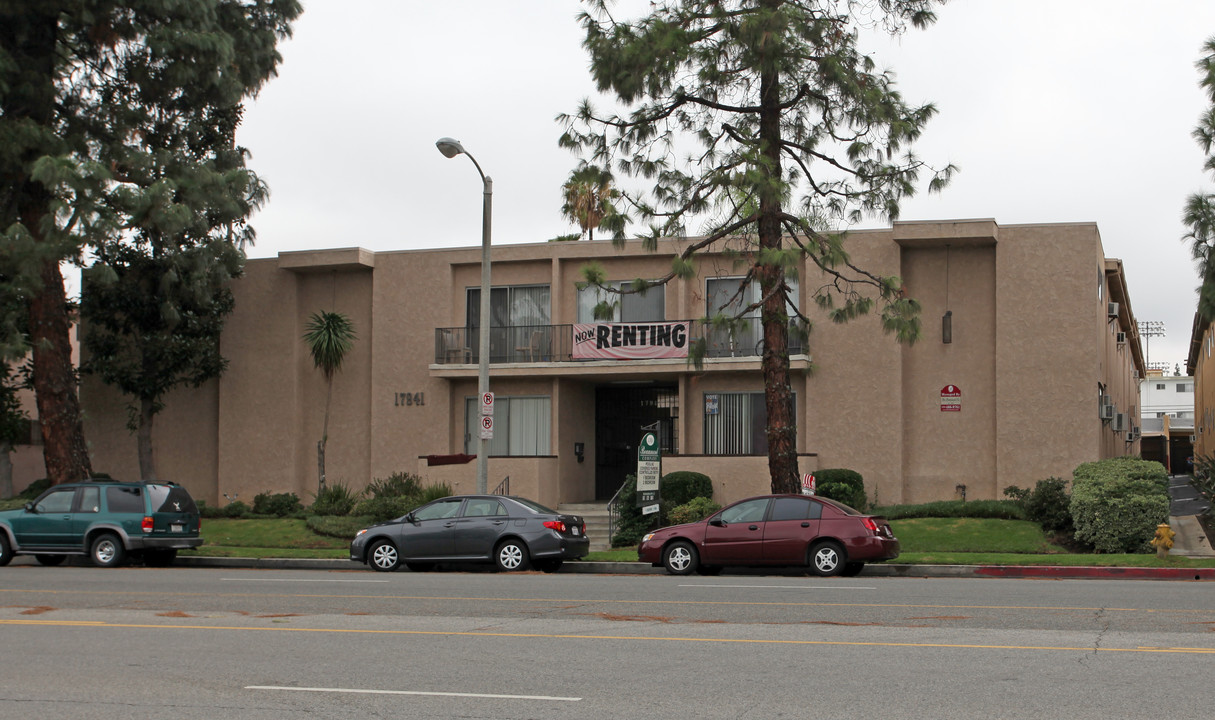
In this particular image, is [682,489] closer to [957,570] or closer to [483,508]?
[483,508]

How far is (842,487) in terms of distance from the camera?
81.0ft

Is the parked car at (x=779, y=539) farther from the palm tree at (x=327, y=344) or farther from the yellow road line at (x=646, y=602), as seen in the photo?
the palm tree at (x=327, y=344)

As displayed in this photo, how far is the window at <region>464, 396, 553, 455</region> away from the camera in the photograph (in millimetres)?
29125

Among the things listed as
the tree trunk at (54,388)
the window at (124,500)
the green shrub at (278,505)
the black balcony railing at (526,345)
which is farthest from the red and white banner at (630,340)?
the tree trunk at (54,388)

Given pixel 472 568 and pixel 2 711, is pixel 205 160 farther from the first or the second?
pixel 2 711

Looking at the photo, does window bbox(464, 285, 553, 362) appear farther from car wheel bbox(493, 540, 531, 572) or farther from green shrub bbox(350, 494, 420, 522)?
car wheel bbox(493, 540, 531, 572)

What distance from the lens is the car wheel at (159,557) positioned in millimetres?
21839

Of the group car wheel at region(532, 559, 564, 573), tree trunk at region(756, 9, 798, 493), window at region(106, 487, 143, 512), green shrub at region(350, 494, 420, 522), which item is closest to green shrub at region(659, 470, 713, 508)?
tree trunk at region(756, 9, 798, 493)

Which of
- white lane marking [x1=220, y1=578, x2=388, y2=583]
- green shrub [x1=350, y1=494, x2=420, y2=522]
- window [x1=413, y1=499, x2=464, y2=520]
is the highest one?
window [x1=413, y1=499, x2=464, y2=520]

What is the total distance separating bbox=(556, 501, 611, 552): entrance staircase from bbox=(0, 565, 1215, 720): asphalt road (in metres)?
9.38

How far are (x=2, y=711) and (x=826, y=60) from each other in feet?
52.4

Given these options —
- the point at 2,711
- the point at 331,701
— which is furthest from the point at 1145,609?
the point at 2,711

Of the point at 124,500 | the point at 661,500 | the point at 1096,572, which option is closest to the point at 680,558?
the point at 661,500

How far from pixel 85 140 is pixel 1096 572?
2247cm
